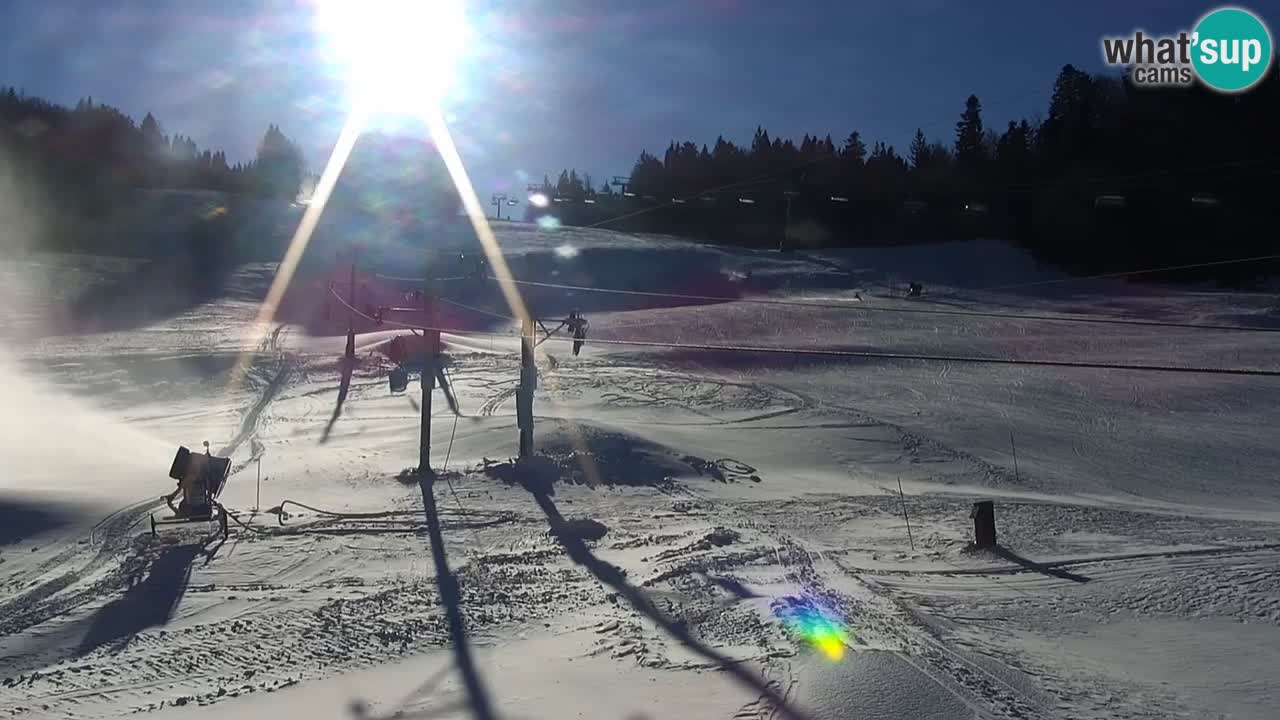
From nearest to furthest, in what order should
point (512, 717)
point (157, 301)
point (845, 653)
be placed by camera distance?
point (512, 717) → point (845, 653) → point (157, 301)

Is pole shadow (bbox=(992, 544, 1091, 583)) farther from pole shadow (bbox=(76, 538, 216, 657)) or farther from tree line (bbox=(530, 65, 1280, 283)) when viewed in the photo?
tree line (bbox=(530, 65, 1280, 283))

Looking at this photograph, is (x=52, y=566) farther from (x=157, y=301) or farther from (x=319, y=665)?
(x=157, y=301)

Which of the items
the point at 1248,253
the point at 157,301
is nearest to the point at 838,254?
the point at 1248,253

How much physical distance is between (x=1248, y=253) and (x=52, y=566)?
57.0m

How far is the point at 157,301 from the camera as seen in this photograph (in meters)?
48.0

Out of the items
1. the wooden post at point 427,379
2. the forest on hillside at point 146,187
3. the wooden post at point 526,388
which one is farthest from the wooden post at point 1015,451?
the forest on hillside at point 146,187

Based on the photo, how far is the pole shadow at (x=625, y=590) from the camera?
7.21m

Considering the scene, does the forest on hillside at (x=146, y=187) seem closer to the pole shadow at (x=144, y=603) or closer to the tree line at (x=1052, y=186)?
the tree line at (x=1052, y=186)

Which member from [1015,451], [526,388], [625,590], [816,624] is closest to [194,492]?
[526,388]

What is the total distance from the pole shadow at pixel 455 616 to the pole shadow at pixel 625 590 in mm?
1399

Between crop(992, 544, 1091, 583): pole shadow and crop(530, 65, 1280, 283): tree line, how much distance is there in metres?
23.7

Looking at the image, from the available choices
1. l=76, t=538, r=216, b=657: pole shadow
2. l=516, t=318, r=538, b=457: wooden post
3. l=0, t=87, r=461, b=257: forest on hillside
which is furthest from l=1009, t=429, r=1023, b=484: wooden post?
l=0, t=87, r=461, b=257: forest on hillside

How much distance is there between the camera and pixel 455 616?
9.02m

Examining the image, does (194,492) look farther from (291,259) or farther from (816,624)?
(291,259)
